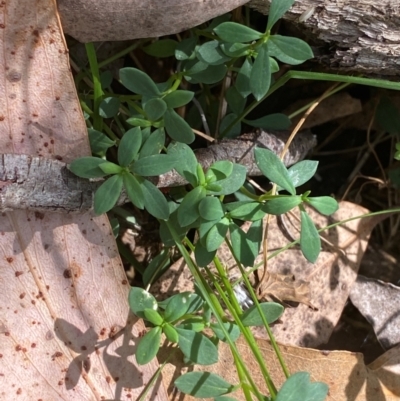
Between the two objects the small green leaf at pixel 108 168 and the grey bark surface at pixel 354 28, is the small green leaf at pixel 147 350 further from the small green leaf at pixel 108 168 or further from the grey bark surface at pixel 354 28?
the grey bark surface at pixel 354 28

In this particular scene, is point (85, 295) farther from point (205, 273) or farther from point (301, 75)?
point (301, 75)

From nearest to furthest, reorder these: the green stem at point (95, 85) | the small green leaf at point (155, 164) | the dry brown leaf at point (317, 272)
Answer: the small green leaf at point (155, 164) → the green stem at point (95, 85) → the dry brown leaf at point (317, 272)

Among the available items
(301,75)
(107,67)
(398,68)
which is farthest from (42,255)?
(398,68)

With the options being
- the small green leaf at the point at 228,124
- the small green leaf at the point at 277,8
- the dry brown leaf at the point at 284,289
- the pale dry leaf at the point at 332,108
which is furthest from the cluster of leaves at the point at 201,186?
the pale dry leaf at the point at 332,108

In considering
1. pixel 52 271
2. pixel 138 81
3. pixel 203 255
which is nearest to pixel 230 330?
pixel 203 255

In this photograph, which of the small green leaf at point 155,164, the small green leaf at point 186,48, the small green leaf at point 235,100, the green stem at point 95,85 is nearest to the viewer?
the small green leaf at point 155,164

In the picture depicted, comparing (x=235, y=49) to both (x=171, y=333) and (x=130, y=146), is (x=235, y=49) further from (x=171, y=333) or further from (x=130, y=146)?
(x=171, y=333)

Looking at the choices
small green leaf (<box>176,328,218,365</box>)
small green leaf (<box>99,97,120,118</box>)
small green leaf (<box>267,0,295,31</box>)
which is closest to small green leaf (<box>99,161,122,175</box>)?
small green leaf (<box>99,97,120,118</box>)
